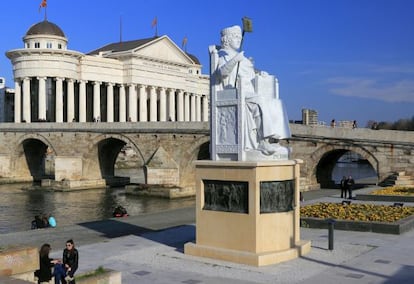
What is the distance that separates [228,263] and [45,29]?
193 ft

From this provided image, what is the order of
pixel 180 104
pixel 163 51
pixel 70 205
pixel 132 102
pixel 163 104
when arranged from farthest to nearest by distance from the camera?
pixel 180 104, pixel 163 104, pixel 163 51, pixel 132 102, pixel 70 205

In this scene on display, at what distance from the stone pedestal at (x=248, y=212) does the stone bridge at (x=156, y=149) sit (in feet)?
64.0

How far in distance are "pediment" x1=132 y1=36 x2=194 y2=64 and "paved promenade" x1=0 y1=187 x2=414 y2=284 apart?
2199 inches

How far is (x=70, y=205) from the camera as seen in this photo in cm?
3281

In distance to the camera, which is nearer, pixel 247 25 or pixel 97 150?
pixel 247 25

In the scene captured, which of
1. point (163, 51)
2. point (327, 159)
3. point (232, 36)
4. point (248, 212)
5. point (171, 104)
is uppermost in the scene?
point (163, 51)

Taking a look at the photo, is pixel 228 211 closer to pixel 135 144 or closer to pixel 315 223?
pixel 315 223

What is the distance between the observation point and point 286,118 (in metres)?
11.1

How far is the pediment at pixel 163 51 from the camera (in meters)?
69.6

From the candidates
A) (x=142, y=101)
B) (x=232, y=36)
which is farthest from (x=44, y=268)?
(x=142, y=101)

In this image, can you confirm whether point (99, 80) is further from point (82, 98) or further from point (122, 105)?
point (122, 105)

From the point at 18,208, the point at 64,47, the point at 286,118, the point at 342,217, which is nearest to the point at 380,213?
the point at 342,217

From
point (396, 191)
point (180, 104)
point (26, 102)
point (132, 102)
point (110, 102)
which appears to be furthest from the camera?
point (180, 104)

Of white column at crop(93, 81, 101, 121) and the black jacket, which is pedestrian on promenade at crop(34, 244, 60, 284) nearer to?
the black jacket
